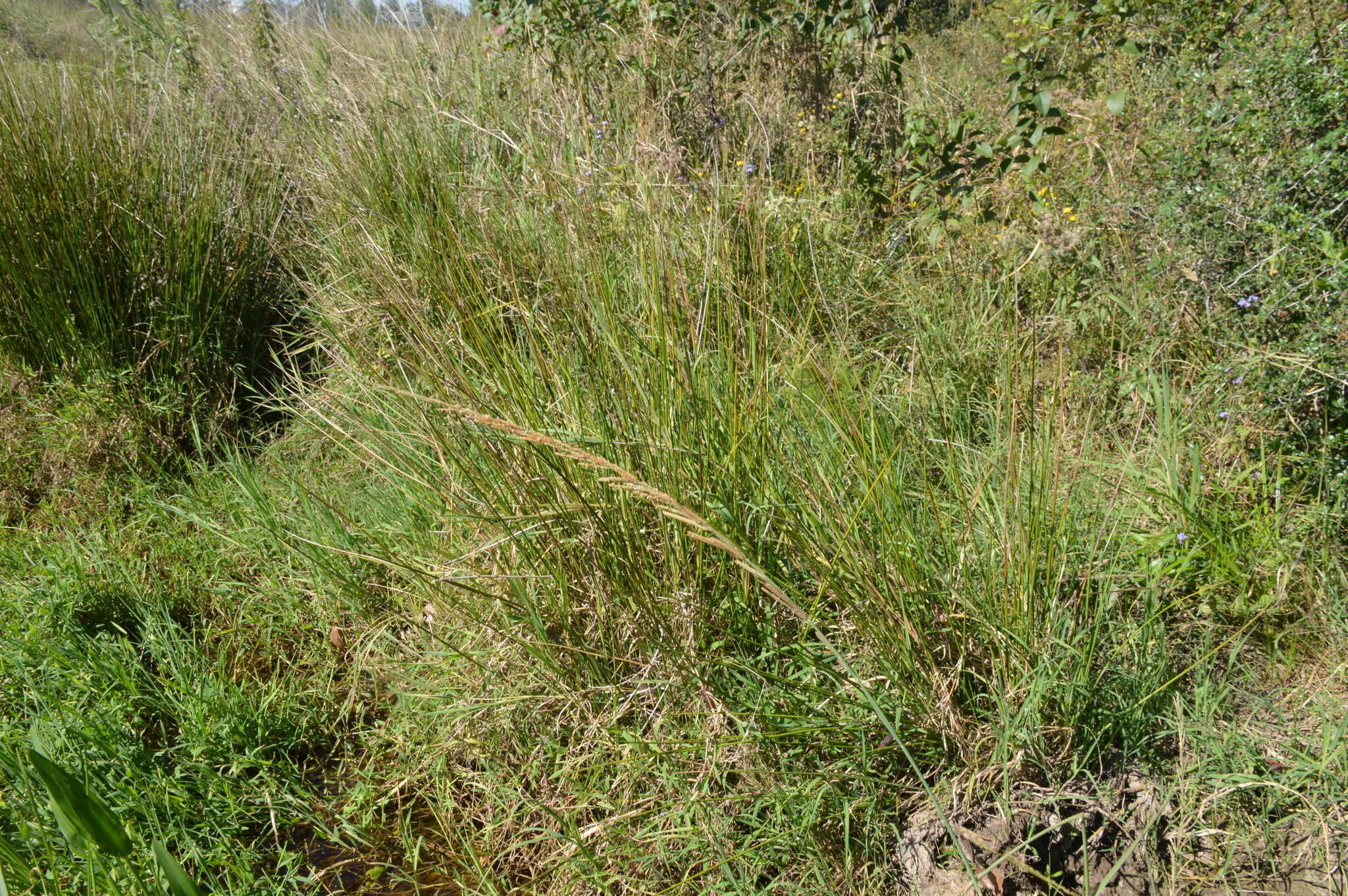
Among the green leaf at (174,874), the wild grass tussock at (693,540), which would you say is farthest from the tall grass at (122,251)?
the green leaf at (174,874)

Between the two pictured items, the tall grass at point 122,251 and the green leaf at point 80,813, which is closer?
the green leaf at point 80,813

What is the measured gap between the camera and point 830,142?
13.4 ft

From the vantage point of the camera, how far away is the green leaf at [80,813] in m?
1.29

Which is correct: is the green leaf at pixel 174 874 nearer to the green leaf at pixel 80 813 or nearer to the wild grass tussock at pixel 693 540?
the green leaf at pixel 80 813

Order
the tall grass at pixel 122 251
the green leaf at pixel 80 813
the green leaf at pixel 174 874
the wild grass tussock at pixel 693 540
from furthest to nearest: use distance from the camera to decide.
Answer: the tall grass at pixel 122 251 < the wild grass tussock at pixel 693 540 < the green leaf at pixel 80 813 < the green leaf at pixel 174 874

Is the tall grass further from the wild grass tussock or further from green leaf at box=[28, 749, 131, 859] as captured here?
green leaf at box=[28, 749, 131, 859]

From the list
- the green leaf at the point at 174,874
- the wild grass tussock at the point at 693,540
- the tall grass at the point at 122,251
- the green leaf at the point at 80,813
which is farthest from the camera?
the tall grass at the point at 122,251

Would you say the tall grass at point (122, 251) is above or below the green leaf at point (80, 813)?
above

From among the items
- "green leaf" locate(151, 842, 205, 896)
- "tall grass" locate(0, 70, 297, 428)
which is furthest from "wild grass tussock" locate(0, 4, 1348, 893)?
"green leaf" locate(151, 842, 205, 896)

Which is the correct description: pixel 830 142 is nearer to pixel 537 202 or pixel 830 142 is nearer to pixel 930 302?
pixel 930 302

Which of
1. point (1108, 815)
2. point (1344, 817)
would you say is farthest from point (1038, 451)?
point (1344, 817)

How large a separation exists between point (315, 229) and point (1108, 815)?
12.1 feet

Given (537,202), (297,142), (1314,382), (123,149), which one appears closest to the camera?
(1314,382)

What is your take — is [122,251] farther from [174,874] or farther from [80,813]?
[174,874]
